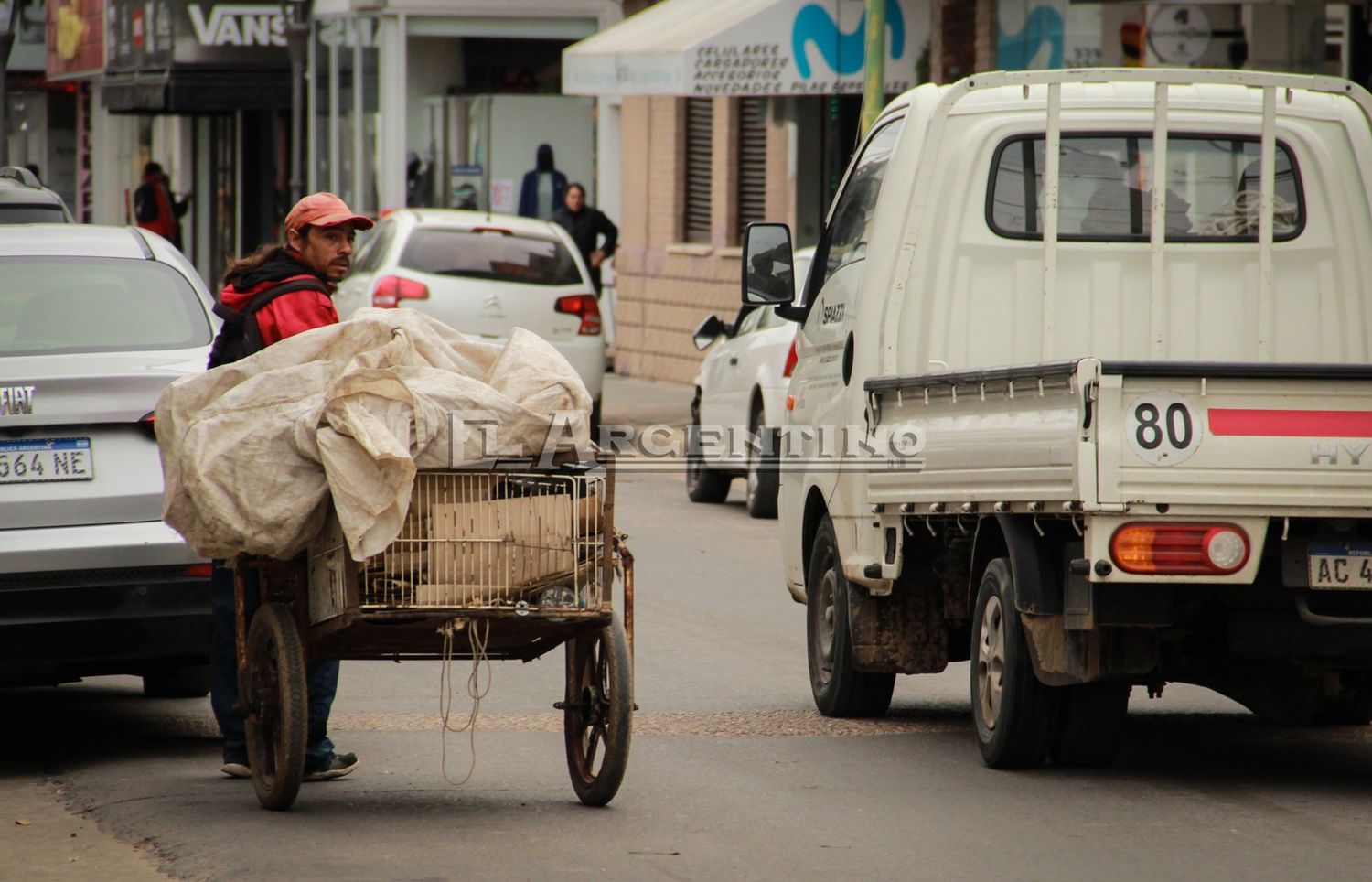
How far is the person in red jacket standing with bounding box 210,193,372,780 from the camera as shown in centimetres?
728

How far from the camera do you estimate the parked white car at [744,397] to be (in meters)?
15.4

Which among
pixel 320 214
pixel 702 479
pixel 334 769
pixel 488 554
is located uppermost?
pixel 320 214

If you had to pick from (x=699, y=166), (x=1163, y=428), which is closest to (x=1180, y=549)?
(x=1163, y=428)

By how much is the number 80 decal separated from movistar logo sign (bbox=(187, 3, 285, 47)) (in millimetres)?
29632

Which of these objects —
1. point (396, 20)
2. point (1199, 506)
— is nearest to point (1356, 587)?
point (1199, 506)

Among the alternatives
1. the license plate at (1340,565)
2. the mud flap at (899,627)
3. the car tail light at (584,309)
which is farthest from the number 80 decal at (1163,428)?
the car tail light at (584,309)

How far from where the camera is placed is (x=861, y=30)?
22094mm

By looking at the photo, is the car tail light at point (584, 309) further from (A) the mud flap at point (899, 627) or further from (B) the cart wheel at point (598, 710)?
Result: (B) the cart wheel at point (598, 710)

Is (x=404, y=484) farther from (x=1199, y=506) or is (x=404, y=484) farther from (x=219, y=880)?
(x=1199, y=506)

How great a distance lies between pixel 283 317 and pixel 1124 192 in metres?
2.97

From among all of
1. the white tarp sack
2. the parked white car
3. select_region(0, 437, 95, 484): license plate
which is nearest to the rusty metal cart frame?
the white tarp sack

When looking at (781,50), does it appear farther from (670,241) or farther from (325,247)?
(325,247)

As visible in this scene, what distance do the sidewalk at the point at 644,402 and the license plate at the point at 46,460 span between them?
13.0 meters

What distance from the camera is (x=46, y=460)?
24.8ft
